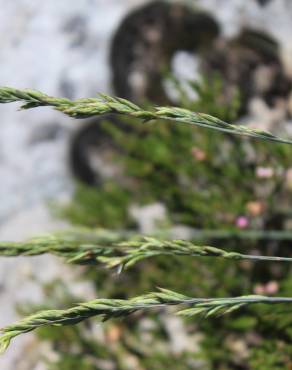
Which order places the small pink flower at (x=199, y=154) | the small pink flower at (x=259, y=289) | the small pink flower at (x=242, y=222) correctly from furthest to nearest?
the small pink flower at (x=199, y=154), the small pink flower at (x=242, y=222), the small pink flower at (x=259, y=289)

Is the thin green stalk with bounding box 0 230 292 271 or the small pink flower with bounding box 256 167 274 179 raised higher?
the thin green stalk with bounding box 0 230 292 271

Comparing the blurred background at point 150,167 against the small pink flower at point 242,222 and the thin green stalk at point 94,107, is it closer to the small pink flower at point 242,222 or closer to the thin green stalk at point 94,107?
the small pink flower at point 242,222

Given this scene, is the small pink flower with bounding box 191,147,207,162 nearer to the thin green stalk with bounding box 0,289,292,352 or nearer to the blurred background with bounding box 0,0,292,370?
the blurred background with bounding box 0,0,292,370

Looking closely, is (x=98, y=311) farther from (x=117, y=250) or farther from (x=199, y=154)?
(x=199, y=154)

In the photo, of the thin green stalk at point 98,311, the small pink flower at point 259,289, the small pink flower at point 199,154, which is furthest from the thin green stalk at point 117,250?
the small pink flower at point 199,154

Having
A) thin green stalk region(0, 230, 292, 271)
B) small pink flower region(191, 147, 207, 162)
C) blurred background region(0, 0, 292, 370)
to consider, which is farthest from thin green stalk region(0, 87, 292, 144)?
small pink flower region(191, 147, 207, 162)

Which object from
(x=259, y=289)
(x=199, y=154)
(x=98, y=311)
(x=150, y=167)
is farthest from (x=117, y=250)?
(x=150, y=167)
